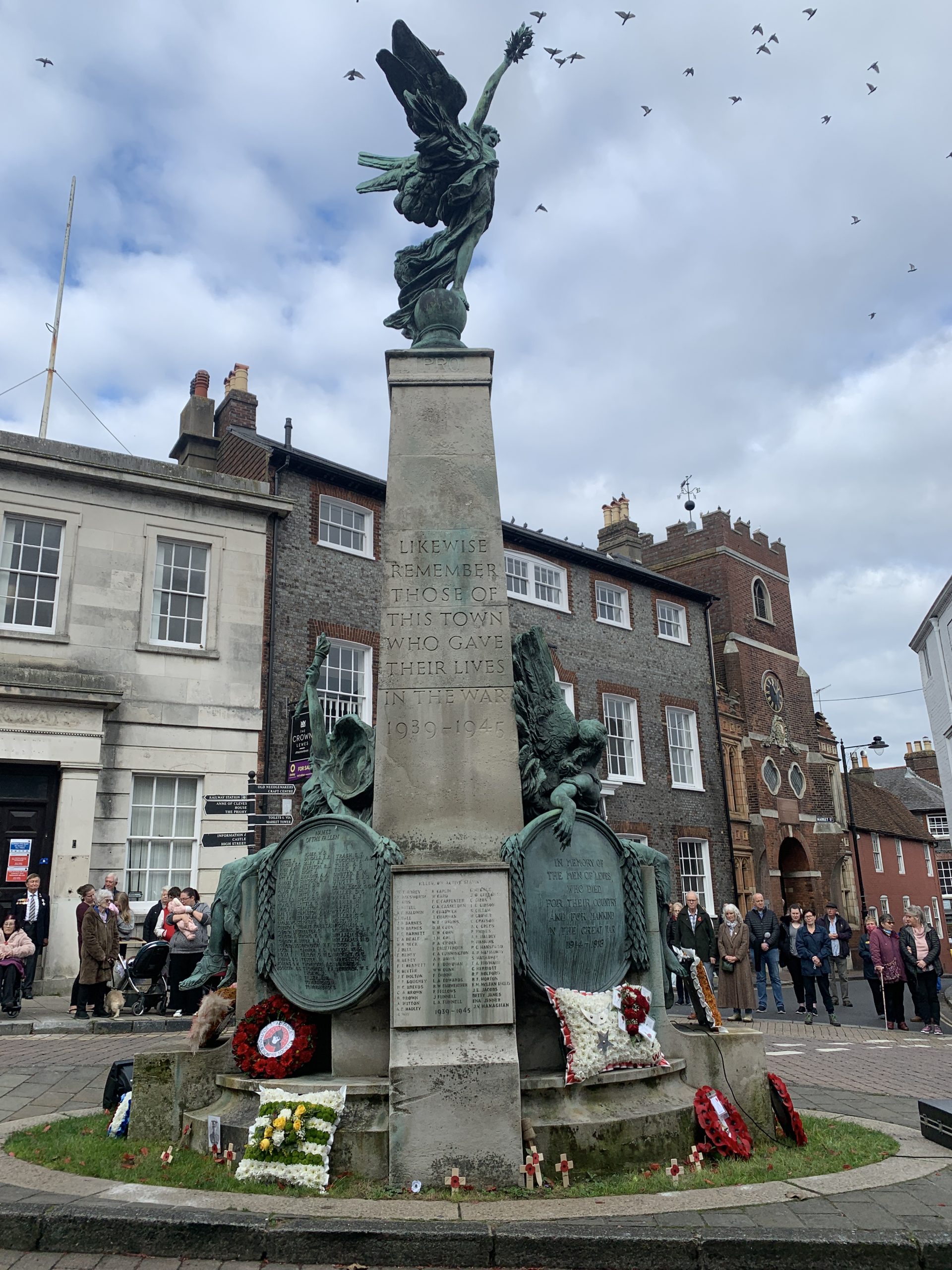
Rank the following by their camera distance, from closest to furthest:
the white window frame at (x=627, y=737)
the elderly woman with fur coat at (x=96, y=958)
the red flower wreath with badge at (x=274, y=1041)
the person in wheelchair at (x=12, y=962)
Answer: the red flower wreath with badge at (x=274, y=1041), the elderly woman with fur coat at (x=96, y=958), the person in wheelchair at (x=12, y=962), the white window frame at (x=627, y=737)

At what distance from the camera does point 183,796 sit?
17047 millimetres

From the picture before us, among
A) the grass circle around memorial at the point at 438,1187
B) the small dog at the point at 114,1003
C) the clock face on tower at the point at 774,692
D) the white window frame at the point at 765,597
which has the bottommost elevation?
the grass circle around memorial at the point at 438,1187

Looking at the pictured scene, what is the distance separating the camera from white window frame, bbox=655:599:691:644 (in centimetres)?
2798

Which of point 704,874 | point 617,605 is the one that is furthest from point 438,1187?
point 704,874

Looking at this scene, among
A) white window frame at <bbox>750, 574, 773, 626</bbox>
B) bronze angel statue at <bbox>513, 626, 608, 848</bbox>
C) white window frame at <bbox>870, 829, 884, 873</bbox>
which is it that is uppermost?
white window frame at <bbox>750, 574, 773, 626</bbox>

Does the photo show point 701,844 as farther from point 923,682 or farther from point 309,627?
point 923,682

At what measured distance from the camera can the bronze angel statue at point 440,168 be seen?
785cm

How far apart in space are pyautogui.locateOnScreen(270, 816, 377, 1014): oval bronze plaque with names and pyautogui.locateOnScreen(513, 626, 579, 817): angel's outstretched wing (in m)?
1.21

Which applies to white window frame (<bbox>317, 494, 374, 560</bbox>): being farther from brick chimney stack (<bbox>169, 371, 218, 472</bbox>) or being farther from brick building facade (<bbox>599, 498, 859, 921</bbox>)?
brick building facade (<bbox>599, 498, 859, 921</bbox>)

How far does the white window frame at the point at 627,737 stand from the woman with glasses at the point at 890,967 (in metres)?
11.0

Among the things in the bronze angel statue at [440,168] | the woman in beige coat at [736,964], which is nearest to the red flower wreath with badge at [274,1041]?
the bronze angel statue at [440,168]

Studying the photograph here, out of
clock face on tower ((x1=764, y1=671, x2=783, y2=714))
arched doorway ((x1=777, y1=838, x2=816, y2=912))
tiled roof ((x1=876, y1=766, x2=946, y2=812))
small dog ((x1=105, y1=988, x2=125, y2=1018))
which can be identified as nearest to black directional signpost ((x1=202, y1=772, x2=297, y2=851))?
small dog ((x1=105, y1=988, x2=125, y2=1018))

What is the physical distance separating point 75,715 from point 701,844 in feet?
56.8

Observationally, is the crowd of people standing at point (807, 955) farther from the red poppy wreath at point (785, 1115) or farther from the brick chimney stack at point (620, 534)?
the brick chimney stack at point (620, 534)
